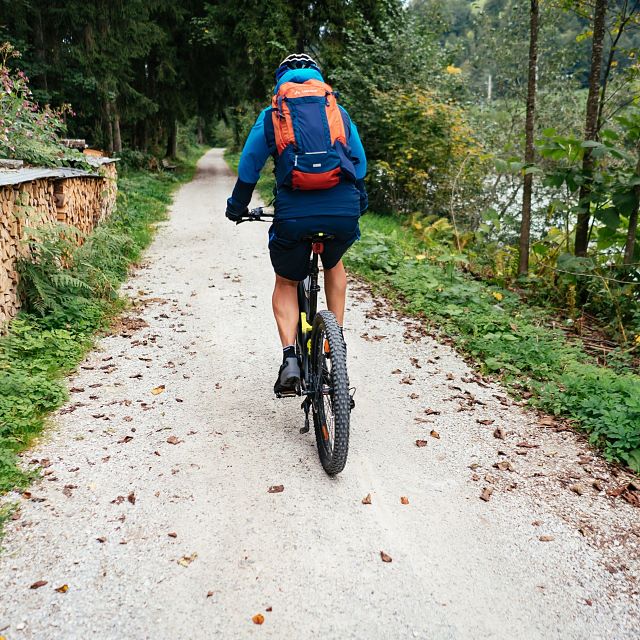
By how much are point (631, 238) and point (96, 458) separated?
5941mm

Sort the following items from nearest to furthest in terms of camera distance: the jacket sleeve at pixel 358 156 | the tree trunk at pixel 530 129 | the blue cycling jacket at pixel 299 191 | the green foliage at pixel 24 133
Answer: the blue cycling jacket at pixel 299 191
the jacket sleeve at pixel 358 156
the green foliage at pixel 24 133
the tree trunk at pixel 530 129

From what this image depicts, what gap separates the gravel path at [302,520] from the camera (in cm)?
242

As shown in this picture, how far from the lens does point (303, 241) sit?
3.36 meters

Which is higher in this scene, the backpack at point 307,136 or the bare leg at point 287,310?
the backpack at point 307,136

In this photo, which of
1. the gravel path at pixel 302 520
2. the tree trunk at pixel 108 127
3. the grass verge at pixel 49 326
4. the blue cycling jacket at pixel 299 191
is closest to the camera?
the gravel path at pixel 302 520

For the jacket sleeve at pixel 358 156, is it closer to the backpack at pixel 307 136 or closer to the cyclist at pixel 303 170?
the cyclist at pixel 303 170

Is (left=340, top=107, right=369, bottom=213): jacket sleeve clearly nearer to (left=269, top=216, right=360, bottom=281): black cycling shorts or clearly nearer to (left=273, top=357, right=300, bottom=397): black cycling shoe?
(left=269, top=216, right=360, bottom=281): black cycling shorts

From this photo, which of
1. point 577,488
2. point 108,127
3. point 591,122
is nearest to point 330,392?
point 577,488

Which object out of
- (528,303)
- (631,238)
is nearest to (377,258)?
(528,303)

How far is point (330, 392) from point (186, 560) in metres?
1.16

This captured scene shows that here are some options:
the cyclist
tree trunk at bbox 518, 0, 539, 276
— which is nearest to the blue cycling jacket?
the cyclist

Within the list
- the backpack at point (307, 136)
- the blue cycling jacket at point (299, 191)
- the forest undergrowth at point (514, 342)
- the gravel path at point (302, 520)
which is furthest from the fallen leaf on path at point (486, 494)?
the backpack at point (307, 136)

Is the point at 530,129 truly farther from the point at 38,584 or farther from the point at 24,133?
the point at 38,584

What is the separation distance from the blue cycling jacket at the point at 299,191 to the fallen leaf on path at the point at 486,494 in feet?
6.19
